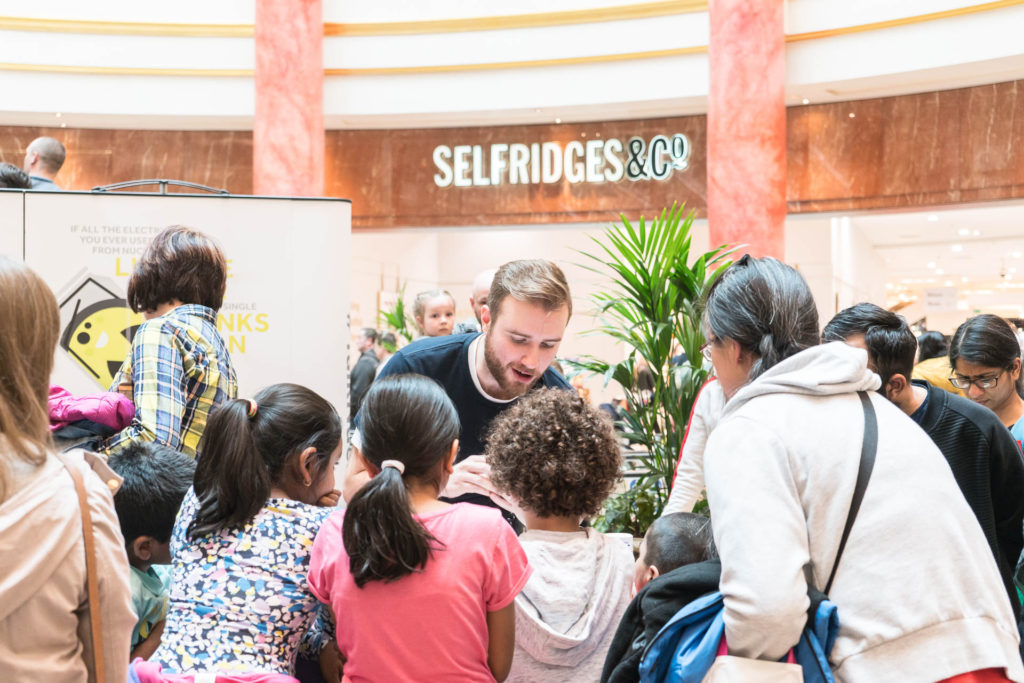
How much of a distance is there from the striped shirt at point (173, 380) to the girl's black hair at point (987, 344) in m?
2.60

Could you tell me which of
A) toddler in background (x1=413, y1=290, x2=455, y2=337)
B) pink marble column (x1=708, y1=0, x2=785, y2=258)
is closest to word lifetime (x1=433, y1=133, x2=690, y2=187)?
pink marble column (x1=708, y1=0, x2=785, y2=258)

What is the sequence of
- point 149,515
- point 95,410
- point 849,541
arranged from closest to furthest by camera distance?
A: point 849,541 → point 149,515 → point 95,410

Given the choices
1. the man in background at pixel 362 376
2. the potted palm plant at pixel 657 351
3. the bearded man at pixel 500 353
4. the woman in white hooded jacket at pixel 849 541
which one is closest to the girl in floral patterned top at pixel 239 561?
the bearded man at pixel 500 353

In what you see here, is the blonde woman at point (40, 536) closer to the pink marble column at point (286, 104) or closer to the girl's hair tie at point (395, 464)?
the girl's hair tie at point (395, 464)

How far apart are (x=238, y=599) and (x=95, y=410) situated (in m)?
0.87

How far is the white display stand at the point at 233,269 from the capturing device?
4586 mm

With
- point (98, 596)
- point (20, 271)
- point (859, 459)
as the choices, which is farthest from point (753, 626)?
point (20, 271)

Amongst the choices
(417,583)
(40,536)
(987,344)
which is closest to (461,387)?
(417,583)

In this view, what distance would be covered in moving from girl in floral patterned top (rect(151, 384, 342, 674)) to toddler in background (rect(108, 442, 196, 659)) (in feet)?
0.45

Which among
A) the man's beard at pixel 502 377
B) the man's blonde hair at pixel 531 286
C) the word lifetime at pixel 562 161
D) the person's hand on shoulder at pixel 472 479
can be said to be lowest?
the person's hand on shoulder at pixel 472 479

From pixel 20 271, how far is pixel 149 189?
9.84 m

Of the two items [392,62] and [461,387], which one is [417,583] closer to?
[461,387]

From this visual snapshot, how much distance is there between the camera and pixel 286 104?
9641mm

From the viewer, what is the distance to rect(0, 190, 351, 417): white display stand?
4.59m
